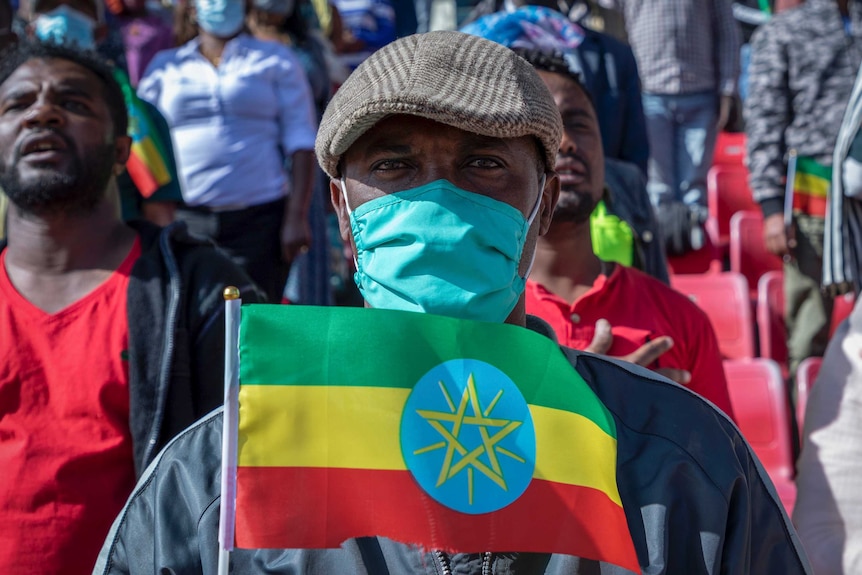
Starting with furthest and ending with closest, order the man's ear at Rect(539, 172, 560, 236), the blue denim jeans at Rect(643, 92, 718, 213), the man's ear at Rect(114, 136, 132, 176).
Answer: the blue denim jeans at Rect(643, 92, 718, 213), the man's ear at Rect(114, 136, 132, 176), the man's ear at Rect(539, 172, 560, 236)

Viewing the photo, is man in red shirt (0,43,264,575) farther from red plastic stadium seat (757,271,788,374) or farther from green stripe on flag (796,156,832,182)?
red plastic stadium seat (757,271,788,374)

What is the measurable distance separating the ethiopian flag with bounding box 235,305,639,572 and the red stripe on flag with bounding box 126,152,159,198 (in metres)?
2.47

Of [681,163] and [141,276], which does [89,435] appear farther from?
[681,163]

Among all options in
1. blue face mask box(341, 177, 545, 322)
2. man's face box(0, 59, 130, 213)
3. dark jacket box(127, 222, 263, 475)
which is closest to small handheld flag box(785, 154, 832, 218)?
dark jacket box(127, 222, 263, 475)

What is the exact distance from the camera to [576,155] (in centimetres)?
343

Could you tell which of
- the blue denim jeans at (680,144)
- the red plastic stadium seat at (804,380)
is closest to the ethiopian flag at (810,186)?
the red plastic stadium seat at (804,380)

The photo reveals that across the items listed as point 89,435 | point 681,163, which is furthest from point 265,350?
point 681,163

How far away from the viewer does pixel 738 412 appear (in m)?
5.21

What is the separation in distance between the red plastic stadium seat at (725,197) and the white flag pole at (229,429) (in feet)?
23.0

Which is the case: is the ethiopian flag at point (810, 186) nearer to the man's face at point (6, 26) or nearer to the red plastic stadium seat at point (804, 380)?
the red plastic stadium seat at point (804, 380)

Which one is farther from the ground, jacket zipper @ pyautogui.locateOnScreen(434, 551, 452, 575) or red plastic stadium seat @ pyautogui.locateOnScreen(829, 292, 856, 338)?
jacket zipper @ pyautogui.locateOnScreen(434, 551, 452, 575)

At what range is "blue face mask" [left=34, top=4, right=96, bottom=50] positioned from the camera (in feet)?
18.5

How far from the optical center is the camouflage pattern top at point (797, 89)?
5.75 meters

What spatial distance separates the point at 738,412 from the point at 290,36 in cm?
296
